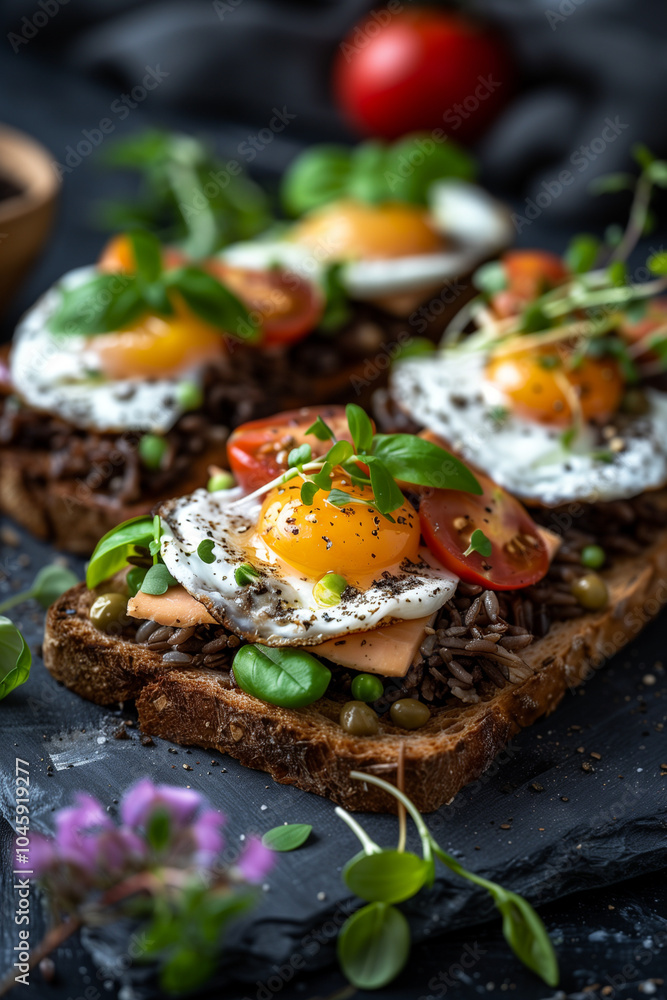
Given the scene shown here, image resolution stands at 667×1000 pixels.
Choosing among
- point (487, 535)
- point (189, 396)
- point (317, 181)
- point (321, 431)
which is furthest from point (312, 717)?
point (317, 181)

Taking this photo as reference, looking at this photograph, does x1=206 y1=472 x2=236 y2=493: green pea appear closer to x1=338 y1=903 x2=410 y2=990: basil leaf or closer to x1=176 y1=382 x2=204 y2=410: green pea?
x1=176 y1=382 x2=204 y2=410: green pea

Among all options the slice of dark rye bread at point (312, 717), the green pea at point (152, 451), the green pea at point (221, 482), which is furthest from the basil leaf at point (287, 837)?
the green pea at point (152, 451)

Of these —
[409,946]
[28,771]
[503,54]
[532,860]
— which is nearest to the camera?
[409,946]

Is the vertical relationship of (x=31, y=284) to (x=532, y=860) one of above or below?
above

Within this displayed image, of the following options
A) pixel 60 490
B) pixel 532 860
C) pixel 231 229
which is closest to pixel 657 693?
pixel 532 860

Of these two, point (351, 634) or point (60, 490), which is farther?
point (60, 490)

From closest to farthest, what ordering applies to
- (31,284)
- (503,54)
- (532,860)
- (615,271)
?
(532,860)
(615,271)
(31,284)
(503,54)

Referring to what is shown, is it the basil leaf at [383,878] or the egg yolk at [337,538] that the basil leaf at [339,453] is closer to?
the egg yolk at [337,538]

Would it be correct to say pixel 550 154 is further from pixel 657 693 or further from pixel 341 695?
pixel 341 695

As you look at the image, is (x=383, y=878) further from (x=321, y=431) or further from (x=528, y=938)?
(x=321, y=431)
